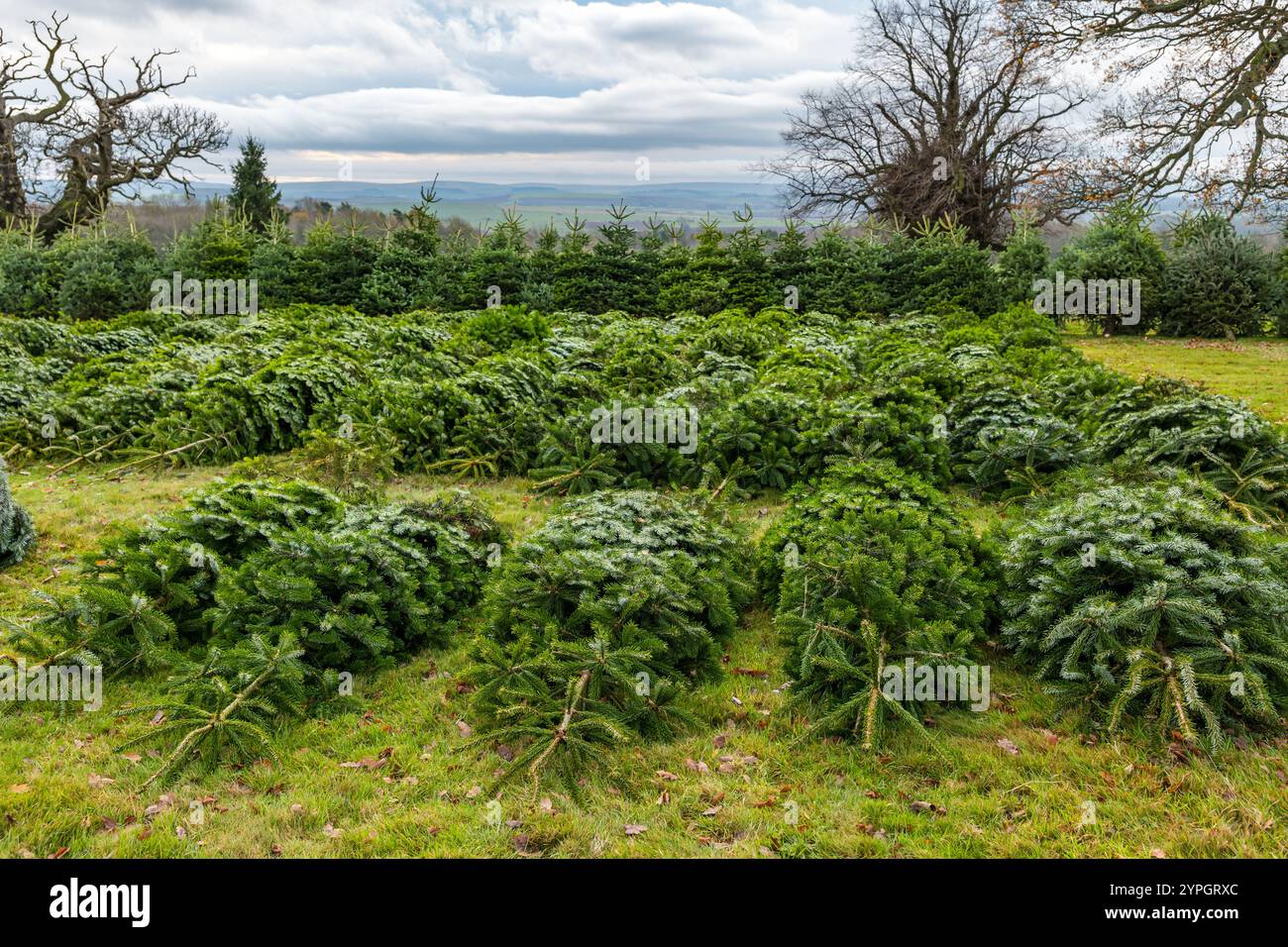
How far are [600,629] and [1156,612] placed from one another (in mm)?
2642

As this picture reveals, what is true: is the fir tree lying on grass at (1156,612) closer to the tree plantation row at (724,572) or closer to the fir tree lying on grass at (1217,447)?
the tree plantation row at (724,572)

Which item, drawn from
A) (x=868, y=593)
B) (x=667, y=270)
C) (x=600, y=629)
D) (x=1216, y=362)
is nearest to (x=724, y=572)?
(x=868, y=593)

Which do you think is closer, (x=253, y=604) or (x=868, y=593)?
(x=868, y=593)

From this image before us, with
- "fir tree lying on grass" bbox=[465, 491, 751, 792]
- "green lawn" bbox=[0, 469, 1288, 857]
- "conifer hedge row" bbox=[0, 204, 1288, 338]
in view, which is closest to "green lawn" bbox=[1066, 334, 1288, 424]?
"conifer hedge row" bbox=[0, 204, 1288, 338]

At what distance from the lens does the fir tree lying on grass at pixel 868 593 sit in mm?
3977

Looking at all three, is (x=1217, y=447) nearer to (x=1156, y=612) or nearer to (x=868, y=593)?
(x=1156, y=612)

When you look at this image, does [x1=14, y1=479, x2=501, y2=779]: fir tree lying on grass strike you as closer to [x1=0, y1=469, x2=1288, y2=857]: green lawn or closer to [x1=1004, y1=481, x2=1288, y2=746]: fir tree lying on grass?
[x1=0, y1=469, x2=1288, y2=857]: green lawn

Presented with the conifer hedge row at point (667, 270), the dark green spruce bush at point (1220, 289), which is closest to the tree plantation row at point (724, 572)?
the conifer hedge row at point (667, 270)

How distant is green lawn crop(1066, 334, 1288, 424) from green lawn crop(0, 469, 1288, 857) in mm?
8500

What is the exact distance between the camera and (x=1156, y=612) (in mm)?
3945

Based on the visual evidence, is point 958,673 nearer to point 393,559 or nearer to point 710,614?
point 710,614

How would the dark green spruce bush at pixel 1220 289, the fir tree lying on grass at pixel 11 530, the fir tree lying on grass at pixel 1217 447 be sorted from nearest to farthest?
1. the fir tree lying on grass at pixel 11 530
2. the fir tree lying on grass at pixel 1217 447
3. the dark green spruce bush at pixel 1220 289

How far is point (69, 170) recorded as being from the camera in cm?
3181

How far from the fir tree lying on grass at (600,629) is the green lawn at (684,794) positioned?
6.5 inches
